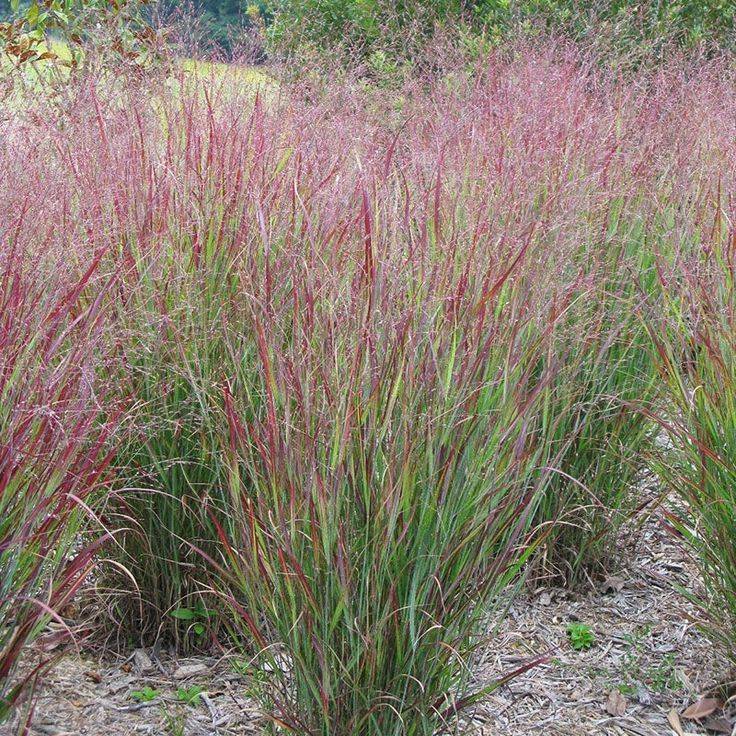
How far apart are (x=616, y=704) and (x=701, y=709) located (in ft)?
0.74

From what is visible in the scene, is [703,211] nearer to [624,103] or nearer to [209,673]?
[624,103]

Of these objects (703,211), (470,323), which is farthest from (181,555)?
(703,211)

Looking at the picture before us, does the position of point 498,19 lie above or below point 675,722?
above

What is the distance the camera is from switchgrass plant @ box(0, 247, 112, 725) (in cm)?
181

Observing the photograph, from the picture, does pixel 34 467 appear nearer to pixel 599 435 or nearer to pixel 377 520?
pixel 377 520

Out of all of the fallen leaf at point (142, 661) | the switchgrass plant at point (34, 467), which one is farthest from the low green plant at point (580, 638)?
the switchgrass plant at point (34, 467)

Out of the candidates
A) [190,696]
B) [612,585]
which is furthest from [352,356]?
[612,585]

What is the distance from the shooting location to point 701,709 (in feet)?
8.18

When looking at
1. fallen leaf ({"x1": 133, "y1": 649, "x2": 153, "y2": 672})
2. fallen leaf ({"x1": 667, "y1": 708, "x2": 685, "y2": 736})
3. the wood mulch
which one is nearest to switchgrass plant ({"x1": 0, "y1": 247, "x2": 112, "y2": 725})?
the wood mulch

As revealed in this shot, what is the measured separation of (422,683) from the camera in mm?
1987

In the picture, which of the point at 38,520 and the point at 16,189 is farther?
the point at 16,189

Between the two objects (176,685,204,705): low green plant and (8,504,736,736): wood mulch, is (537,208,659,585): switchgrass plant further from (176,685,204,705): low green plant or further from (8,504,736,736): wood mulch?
(176,685,204,705): low green plant

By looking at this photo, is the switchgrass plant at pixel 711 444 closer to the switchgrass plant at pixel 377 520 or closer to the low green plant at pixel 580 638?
the low green plant at pixel 580 638

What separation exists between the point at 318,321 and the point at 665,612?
5.43 feet
